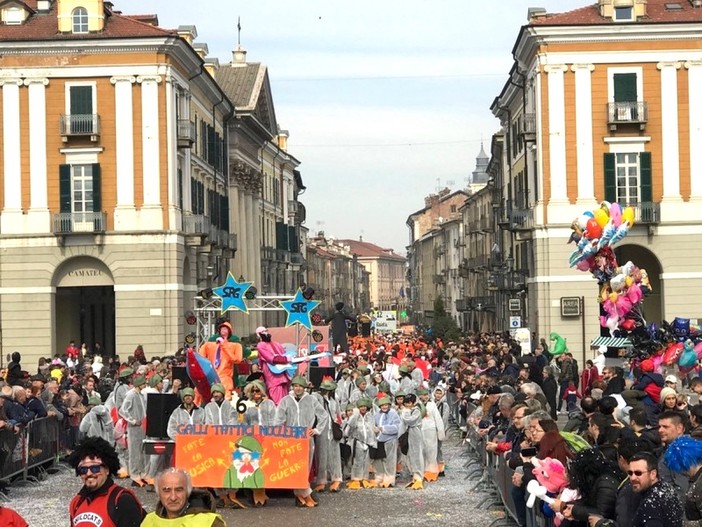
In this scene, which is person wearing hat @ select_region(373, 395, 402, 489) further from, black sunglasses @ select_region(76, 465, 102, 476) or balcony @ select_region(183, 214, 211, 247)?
balcony @ select_region(183, 214, 211, 247)

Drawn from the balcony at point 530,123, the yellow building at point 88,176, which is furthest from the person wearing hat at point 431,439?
the balcony at point 530,123

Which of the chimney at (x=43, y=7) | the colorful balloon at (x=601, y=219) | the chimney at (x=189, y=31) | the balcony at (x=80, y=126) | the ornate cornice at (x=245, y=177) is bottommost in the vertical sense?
the colorful balloon at (x=601, y=219)

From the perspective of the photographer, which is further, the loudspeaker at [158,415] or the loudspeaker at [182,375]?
the loudspeaker at [182,375]

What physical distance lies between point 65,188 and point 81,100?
9.02 feet

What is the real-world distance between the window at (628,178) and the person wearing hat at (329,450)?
25642 millimetres

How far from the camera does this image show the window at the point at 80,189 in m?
44.2

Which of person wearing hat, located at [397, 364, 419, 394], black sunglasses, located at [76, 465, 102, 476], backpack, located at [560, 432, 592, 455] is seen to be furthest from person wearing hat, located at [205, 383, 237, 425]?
black sunglasses, located at [76, 465, 102, 476]

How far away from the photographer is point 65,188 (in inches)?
1743

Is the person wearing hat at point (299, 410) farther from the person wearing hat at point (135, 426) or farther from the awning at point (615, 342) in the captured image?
the awning at point (615, 342)

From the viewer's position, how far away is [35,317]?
44.5 m

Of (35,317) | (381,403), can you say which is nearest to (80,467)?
(381,403)

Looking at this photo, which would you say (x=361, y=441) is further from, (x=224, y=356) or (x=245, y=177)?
(x=245, y=177)

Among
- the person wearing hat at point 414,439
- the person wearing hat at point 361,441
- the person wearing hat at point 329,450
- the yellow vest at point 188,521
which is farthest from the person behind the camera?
the person wearing hat at point 414,439

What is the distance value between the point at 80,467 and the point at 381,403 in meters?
12.9
